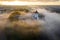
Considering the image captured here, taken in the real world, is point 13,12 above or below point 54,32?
above

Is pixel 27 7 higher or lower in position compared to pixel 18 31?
higher

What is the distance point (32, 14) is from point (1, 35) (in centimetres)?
23

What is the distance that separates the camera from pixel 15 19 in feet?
2.23

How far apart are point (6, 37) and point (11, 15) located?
143 mm

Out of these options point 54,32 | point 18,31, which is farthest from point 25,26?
point 54,32

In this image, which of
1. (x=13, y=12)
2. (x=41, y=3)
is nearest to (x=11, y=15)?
(x=13, y=12)

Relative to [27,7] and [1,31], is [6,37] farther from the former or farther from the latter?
[27,7]

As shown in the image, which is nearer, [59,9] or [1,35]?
[1,35]

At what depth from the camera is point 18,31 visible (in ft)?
Answer: 2.11

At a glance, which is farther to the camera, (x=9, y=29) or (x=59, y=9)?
(x=59, y=9)

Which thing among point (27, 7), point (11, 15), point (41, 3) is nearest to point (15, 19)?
point (11, 15)

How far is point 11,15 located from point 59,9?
13.7 inches

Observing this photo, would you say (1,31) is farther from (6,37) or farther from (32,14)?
(32,14)

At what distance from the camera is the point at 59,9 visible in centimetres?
80
